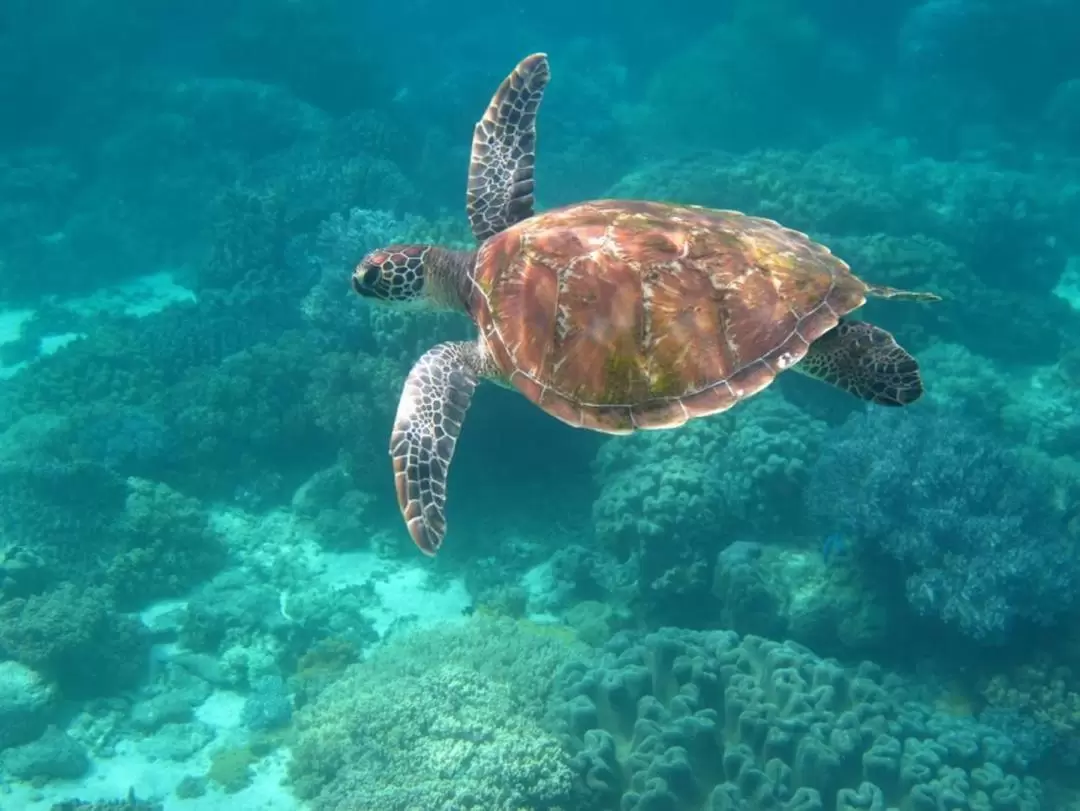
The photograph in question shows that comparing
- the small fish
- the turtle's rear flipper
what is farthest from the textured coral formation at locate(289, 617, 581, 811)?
the turtle's rear flipper

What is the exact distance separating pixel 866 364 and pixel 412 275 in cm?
313

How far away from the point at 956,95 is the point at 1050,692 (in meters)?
22.0

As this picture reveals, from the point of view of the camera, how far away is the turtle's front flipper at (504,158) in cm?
555

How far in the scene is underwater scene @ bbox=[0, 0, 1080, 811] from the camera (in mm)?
4457

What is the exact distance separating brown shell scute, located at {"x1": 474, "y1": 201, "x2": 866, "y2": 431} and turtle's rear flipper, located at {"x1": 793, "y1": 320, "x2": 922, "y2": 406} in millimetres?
237

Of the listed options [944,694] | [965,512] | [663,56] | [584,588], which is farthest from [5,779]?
[663,56]

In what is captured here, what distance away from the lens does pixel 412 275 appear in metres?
5.19

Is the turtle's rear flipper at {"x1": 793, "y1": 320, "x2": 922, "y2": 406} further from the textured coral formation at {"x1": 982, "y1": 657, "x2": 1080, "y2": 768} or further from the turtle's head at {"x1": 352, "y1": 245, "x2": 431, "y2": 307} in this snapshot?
the textured coral formation at {"x1": 982, "y1": 657, "x2": 1080, "y2": 768}

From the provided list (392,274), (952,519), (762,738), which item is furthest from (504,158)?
(952,519)

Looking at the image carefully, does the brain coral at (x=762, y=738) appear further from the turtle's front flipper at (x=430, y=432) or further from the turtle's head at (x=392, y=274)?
the turtle's head at (x=392, y=274)

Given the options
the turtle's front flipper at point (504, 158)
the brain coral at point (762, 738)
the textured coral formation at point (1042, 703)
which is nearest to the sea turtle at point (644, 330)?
the turtle's front flipper at point (504, 158)

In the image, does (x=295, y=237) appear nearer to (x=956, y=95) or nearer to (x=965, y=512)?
(x=965, y=512)

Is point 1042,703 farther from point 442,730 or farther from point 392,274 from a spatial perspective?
point 392,274

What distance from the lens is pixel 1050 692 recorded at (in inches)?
233
